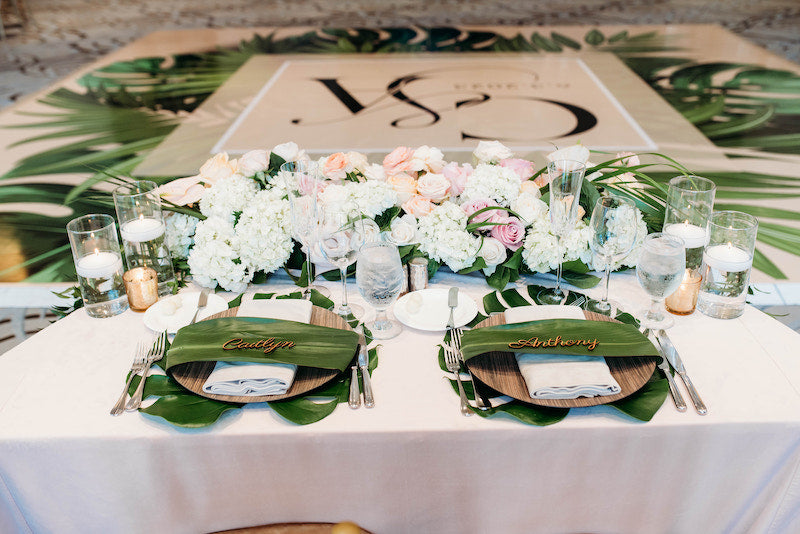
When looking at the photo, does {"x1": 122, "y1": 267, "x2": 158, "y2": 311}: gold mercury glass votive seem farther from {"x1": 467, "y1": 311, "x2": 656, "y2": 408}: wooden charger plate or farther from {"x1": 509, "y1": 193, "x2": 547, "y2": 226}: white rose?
{"x1": 509, "y1": 193, "x2": 547, "y2": 226}: white rose

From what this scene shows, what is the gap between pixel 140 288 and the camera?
5.03 feet

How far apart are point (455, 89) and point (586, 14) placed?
4045 mm

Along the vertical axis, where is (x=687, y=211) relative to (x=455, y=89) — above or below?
above

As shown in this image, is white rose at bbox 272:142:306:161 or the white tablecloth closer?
the white tablecloth

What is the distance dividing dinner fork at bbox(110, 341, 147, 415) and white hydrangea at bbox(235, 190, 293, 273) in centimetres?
34

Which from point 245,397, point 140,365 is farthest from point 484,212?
point 140,365

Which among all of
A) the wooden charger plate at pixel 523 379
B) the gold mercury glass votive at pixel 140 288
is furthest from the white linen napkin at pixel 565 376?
the gold mercury glass votive at pixel 140 288

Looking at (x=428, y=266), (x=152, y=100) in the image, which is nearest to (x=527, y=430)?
(x=428, y=266)

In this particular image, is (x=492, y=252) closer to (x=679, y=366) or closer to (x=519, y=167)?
(x=519, y=167)

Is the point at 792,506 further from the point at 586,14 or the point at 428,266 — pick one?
the point at 586,14

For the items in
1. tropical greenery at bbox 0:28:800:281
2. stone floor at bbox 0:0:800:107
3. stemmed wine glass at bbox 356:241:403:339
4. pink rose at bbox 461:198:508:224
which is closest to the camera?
stemmed wine glass at bbox 356:241:403:339

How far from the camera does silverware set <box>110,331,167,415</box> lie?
4.04ft

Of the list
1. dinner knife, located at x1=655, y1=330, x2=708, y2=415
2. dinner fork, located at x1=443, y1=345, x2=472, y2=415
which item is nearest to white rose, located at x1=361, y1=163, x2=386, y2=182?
dinner fork, located at x1=443, y1=345, x2=472, y2=415

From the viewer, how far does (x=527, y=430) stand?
118cm
